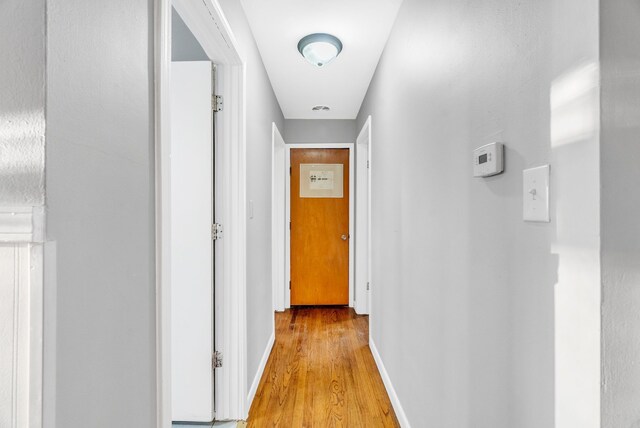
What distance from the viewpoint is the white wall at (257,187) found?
213 cm

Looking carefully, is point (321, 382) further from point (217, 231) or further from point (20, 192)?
point (20, 192)

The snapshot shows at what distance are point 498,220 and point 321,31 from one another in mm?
1820

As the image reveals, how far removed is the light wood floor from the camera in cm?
204

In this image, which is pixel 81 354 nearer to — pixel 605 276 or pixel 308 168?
pixel 605 276

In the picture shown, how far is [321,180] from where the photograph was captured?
4254 mm

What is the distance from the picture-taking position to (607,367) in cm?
61

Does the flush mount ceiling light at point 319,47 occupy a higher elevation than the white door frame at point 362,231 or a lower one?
higher

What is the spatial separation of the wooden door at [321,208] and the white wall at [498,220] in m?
2.30

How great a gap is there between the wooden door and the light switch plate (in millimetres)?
3437

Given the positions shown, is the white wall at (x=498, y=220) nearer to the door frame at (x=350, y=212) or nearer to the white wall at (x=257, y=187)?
the white wall at (x=257, y=187)

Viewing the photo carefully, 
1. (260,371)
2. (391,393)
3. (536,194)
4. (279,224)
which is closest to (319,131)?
(279,224)

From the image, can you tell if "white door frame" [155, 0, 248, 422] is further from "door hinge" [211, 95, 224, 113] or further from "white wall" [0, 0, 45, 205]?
"white wall" [0, 0, 45, 205]

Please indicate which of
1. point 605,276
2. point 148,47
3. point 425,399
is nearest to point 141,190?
point 148,47

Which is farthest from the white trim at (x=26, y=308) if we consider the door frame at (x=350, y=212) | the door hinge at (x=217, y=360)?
the door frame at (x=350, y=212)
